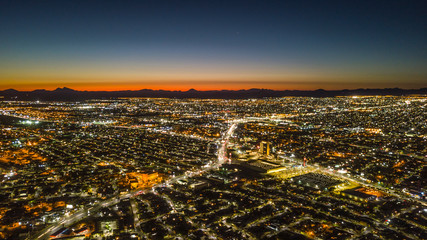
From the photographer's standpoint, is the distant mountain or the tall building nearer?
the tall building

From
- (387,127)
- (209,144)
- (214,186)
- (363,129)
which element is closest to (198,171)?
(214,186)

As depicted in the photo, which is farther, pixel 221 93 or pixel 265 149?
pixel 221 93

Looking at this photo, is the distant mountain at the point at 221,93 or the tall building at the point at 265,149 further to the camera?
the distant mountain at the point at 221,93

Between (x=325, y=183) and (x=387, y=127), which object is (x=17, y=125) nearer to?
(x=325, y=183)

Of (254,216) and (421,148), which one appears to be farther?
(421,148)

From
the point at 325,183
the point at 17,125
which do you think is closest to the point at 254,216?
the point at 325,183

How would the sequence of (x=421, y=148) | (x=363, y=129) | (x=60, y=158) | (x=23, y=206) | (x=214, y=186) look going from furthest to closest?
(x=363, y=129)
(x=421, y=148)
(x=60, y=158)
(x=214, y=186)
(x=23, y=206)

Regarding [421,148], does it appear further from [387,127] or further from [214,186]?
[214,186]

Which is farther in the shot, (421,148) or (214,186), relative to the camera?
(421,148)

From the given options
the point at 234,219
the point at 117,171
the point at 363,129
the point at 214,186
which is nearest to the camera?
the point at 234,219
